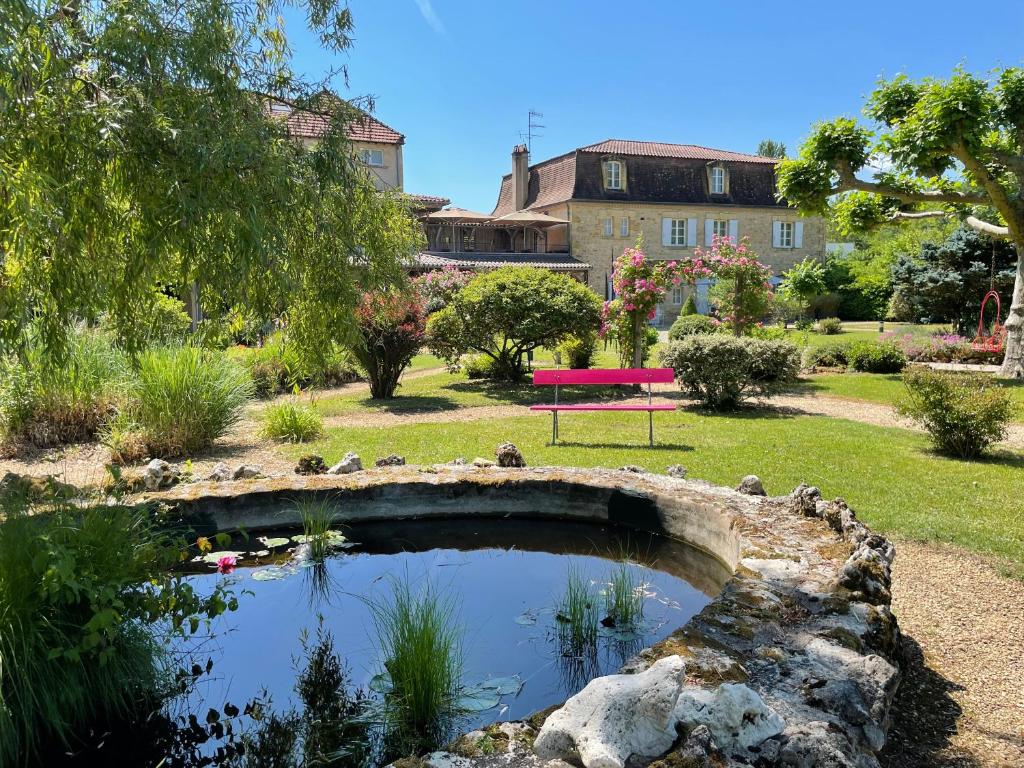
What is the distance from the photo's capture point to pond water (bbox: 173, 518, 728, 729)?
134 inches

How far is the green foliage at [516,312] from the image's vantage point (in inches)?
551

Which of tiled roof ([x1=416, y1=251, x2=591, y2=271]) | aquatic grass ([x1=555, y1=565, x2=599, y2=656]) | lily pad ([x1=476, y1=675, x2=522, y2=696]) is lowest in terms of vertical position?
lily pad ([x1=476, y1=675, x2=522, y2=696])

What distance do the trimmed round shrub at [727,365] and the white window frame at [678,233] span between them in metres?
26.0

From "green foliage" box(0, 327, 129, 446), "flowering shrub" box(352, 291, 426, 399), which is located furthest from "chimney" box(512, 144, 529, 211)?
"green foliage" box(0, 327, 129, 446)

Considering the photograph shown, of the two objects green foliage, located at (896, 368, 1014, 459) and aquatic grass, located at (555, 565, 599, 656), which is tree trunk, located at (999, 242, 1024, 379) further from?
aquatic grass, located at (555, 565, 599, 656)

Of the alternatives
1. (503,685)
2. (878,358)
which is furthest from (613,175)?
(503,685)

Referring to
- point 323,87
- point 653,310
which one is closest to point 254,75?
point 323,87

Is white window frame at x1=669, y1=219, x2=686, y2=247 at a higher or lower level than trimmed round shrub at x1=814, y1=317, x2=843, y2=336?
higher

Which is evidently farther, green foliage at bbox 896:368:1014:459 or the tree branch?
the tree branch

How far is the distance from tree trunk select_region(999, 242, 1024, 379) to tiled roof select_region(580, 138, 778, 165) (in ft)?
74.7

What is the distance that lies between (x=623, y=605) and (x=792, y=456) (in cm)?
489

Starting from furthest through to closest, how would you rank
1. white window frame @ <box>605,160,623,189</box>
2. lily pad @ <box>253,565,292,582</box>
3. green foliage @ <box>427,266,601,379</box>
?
white window frame @ <box>605,160,623,189</box>
green foliage @ <box>427,266,601,379</box>
lily pad @ <box>253,565,292,582</box>

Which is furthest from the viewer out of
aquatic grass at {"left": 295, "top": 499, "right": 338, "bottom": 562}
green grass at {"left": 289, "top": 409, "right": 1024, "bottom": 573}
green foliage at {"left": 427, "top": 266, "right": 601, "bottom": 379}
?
green foliage at {"left": 427, "top": 266, "right": 601, "bottom": 379}

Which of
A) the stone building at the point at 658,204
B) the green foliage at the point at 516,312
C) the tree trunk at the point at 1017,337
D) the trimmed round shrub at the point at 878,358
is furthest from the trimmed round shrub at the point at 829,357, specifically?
the stone building at the point at 658,204
